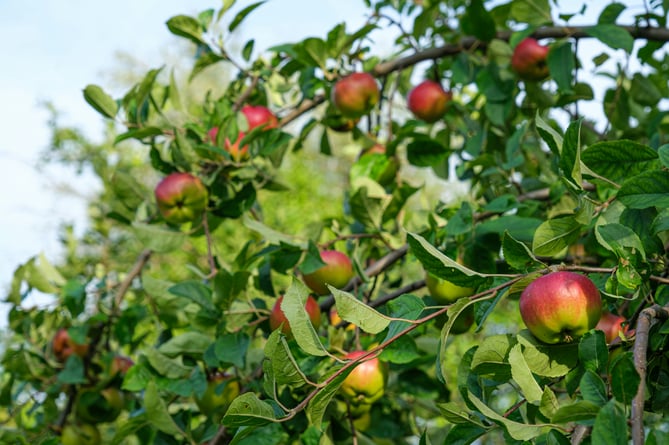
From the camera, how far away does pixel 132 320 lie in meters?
1.65

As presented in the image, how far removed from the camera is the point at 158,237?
4.34 ft

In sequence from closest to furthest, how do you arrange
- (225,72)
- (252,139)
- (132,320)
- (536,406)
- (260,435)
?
(536,406) → (260,435) → (252,139) → (132,320) → (225,72)

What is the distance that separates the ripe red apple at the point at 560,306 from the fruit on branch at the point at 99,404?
3.61ft

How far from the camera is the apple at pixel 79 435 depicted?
154 cm

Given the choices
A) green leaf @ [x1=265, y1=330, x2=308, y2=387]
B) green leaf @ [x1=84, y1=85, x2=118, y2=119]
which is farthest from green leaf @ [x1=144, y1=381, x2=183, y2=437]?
green leaf @ [x1=84, y1=85, x2=118, y2=119]

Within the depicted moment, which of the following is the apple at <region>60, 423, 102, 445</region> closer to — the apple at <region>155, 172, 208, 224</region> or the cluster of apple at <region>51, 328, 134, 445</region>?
the cluster of apple at <region>51, 328, 134, 445</region>

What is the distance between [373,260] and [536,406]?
733mm

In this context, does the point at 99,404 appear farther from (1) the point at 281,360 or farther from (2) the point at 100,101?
(1) the point at 281,360

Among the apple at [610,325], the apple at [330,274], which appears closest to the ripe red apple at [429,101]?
the apple at [330,274]

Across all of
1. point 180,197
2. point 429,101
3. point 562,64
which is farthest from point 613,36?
point 180,197

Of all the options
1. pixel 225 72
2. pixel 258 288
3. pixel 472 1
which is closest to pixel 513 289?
pixel 258 288

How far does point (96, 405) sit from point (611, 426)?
1293 mm

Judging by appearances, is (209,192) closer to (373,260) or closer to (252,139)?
(252,139)

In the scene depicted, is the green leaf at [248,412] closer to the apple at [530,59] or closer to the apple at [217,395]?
the apple at [217,395]
